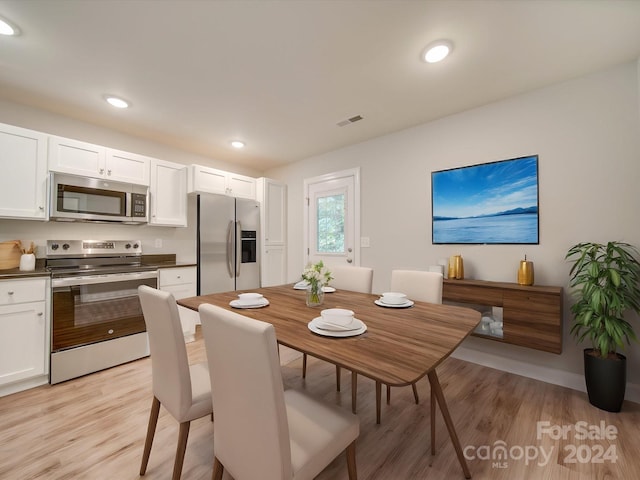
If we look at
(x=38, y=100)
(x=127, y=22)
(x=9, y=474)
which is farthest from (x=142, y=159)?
(x=9, y=474)

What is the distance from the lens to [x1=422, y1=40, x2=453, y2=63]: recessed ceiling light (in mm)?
1767

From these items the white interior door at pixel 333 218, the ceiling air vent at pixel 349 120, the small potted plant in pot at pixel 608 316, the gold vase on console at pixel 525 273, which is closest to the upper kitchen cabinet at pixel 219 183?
the white interior door at pixel 333 218

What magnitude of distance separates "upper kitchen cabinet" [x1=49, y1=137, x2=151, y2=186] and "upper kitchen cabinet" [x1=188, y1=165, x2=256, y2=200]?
50 centimetres

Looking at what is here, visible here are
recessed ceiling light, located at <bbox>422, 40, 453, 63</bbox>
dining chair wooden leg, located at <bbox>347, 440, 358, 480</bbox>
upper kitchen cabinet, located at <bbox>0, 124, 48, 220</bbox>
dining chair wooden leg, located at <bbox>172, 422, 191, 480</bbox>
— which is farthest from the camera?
upper kitchen cabinet, located at <bbox>0, 124, 48, 220</bbox>

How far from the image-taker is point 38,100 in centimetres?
247

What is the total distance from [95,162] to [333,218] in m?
2.75

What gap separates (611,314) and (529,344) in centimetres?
56

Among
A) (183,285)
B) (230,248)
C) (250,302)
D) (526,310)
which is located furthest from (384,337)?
(230,248)

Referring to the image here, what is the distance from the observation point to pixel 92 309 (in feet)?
7.93

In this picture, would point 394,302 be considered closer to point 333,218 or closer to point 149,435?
point 149,435

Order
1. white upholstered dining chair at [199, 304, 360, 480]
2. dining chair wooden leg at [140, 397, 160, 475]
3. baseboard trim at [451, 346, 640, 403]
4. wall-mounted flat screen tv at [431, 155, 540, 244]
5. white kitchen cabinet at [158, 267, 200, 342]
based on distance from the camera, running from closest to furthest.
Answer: white upholstered dining chair at [199, 304, 360, 480]
dining chair wooden leg at [140, 397, 160, 475]
baseboard trim at [451, 346, 640, 403]
wall-mounted flat screen tv at [431, 155, 540, 244]
white kitchen cabinet at [158, 267, 200, 342]

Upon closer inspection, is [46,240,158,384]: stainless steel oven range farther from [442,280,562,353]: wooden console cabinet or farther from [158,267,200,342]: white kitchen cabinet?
Answer: [442,280,562,353]: wooden console cabinet

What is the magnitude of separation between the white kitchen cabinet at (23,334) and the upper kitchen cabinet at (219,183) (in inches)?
67.9

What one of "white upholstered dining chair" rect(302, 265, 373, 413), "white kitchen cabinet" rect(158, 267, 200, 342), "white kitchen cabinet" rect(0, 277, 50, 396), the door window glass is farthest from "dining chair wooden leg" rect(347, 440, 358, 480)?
the door window glass
